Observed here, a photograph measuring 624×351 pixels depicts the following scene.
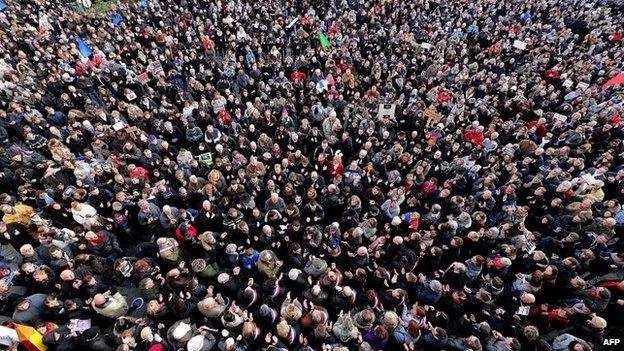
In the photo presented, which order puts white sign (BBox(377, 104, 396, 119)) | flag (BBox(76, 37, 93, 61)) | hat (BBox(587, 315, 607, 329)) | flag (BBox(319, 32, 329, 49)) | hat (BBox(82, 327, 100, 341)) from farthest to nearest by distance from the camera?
flag (BBox(319, 32, 329, 49)) < flag (BBox(76, 37, 93, 61)) < white sign (BBox(377, 104, 396, 119)) < hat (BBox(587, 315, 607, 329)) < hat (BBox(82, 327, 100, 341))

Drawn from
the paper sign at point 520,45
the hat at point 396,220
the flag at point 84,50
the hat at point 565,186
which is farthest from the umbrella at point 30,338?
the paper sign at point 520,45

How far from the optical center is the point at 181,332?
5418 millimetres

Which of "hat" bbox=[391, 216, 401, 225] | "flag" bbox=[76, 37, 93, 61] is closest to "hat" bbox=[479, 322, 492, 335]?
"hat" bbox=[391, 216, 401, 225]

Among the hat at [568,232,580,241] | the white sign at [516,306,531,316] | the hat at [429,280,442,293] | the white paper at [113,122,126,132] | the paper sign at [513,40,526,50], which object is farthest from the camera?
the paper sign at [513,40,526,50]

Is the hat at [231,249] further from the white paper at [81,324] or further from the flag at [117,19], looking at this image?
the flag at [117,19]

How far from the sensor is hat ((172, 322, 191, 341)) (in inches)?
212

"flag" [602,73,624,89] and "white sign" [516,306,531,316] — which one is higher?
"flag" [602,73,624,89]

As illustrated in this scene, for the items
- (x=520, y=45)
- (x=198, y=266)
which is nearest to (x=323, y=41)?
(x=520, y=45)

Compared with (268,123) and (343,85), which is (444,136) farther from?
(268,123)

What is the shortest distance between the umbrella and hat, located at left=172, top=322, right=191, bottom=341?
7.46ft

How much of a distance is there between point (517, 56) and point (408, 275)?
13.1m

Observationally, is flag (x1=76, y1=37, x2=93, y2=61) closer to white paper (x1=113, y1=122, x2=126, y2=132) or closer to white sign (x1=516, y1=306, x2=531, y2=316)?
white paper (x1=113, y1=122, x2=126, y2=132)

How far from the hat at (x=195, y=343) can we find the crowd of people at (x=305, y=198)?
2 centimetres

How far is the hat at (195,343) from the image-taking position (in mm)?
5328
